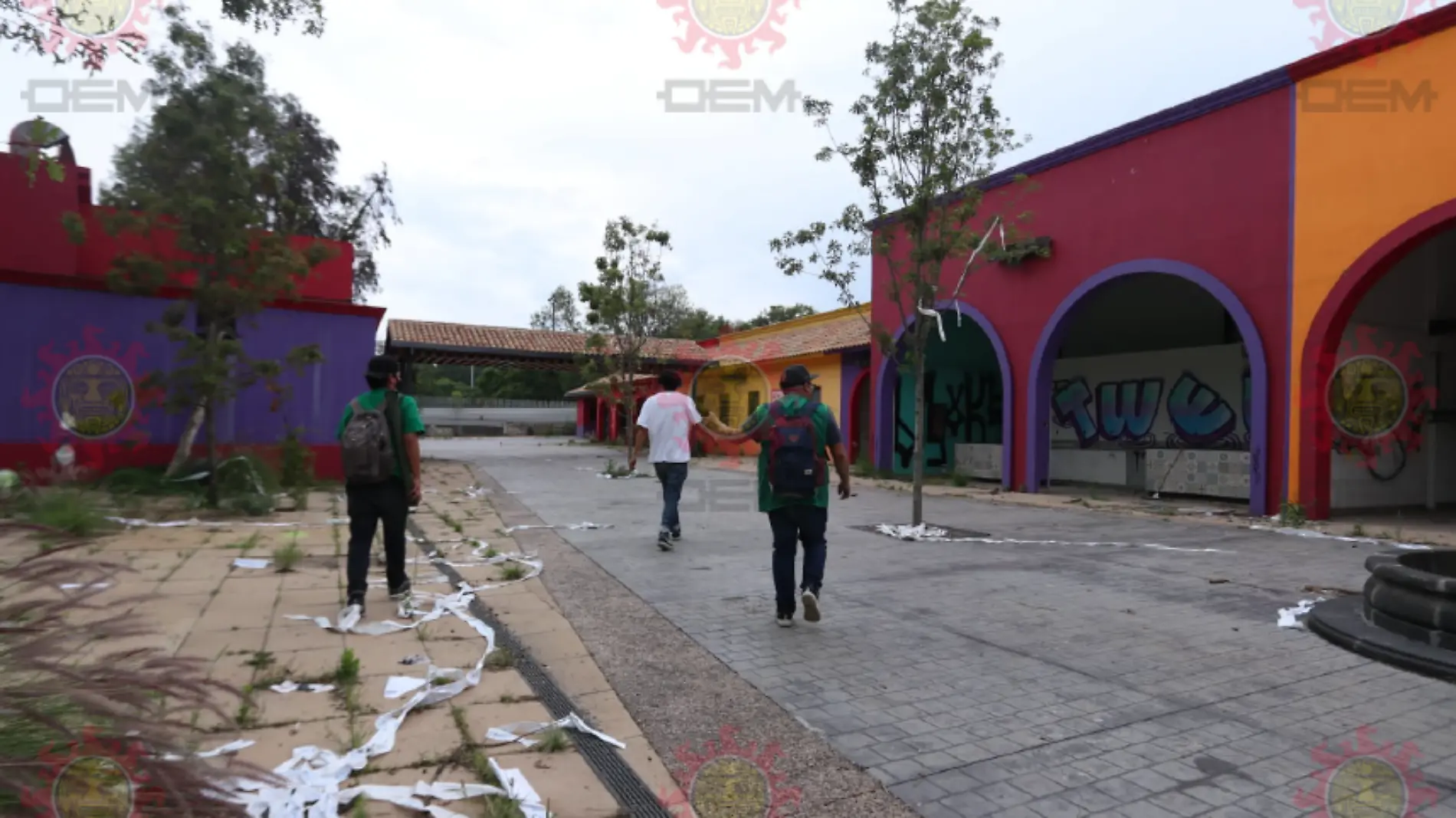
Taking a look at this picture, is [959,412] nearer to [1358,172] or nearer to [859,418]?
[859,418]

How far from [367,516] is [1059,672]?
4.01 metres

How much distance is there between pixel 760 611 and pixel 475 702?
2154mm

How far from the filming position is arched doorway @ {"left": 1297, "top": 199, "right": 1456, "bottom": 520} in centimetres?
973

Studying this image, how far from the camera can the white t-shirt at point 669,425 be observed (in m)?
7.58

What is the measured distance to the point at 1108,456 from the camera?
1661cm

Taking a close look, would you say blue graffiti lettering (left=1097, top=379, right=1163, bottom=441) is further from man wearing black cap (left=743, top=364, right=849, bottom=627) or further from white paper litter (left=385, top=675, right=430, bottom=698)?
white paper litter (left=385, top=675, right=430, bottom=698)

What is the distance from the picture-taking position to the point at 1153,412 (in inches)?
632

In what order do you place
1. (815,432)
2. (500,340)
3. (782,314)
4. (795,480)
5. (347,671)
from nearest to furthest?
(347,671) < (795,480) < (815,432) < (500,340) < (782,314)

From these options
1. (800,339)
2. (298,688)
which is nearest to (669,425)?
(298,688)

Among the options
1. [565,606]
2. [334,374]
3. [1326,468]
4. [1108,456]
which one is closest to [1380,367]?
[1326,468]

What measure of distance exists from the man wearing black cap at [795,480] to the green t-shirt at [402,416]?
2.10 m

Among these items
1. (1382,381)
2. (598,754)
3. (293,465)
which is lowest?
(598,754)

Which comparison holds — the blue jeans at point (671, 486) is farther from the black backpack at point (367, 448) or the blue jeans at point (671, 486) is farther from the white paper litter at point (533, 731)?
the white paper litter at point (533, 731)

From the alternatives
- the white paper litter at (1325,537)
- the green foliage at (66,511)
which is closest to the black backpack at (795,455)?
the green foliage at (66,511)
